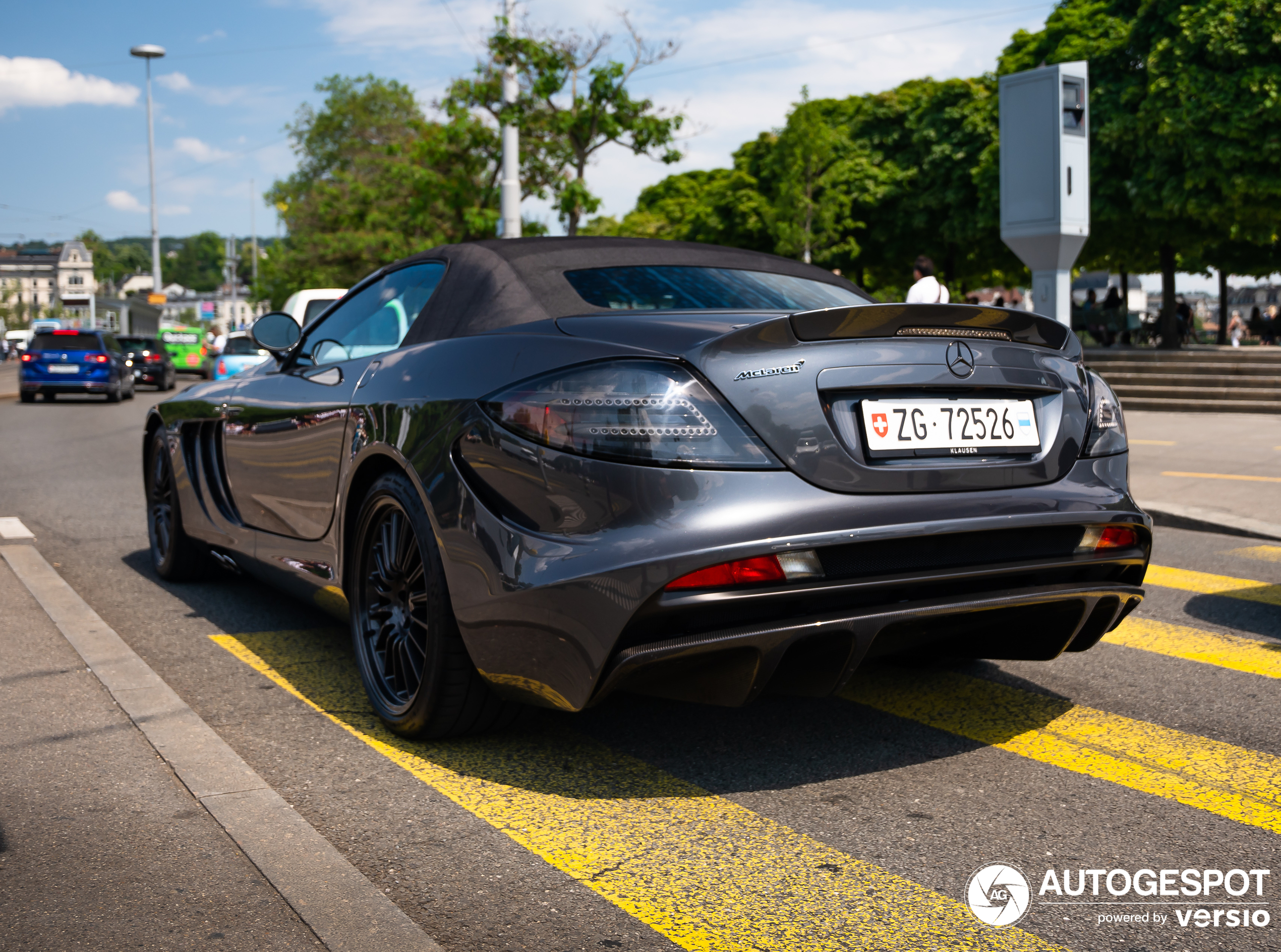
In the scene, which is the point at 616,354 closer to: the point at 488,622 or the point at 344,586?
the point at 488,622

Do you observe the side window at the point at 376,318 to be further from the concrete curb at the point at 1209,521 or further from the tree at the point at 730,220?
the tree at the point at 730,220

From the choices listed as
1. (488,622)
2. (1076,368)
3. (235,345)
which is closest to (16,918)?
(488,622)

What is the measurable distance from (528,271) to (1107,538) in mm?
1782

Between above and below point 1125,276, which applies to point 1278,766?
below

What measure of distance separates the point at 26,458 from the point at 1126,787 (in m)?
13.6

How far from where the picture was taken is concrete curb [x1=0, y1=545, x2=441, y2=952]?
92.9 inches

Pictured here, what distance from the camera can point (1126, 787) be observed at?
3.11 metres

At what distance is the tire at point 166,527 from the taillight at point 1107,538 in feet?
13.4

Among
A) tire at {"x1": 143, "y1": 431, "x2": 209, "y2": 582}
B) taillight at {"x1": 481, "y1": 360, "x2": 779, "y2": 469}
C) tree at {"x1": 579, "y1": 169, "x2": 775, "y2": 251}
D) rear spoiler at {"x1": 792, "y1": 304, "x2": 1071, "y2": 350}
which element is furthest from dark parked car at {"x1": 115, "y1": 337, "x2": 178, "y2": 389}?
rear spoiler at {"x1": 792, "y1": 304, "x2": 1071, "y2": 350}

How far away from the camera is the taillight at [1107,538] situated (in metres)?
3.22

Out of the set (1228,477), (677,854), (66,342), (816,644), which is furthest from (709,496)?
(66,342)

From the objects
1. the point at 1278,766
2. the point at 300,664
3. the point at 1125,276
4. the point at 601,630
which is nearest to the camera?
the point at 601,630

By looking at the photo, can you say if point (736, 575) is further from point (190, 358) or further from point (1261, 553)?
point (190, 358)

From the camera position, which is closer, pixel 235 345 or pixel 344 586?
pixel 344 586
